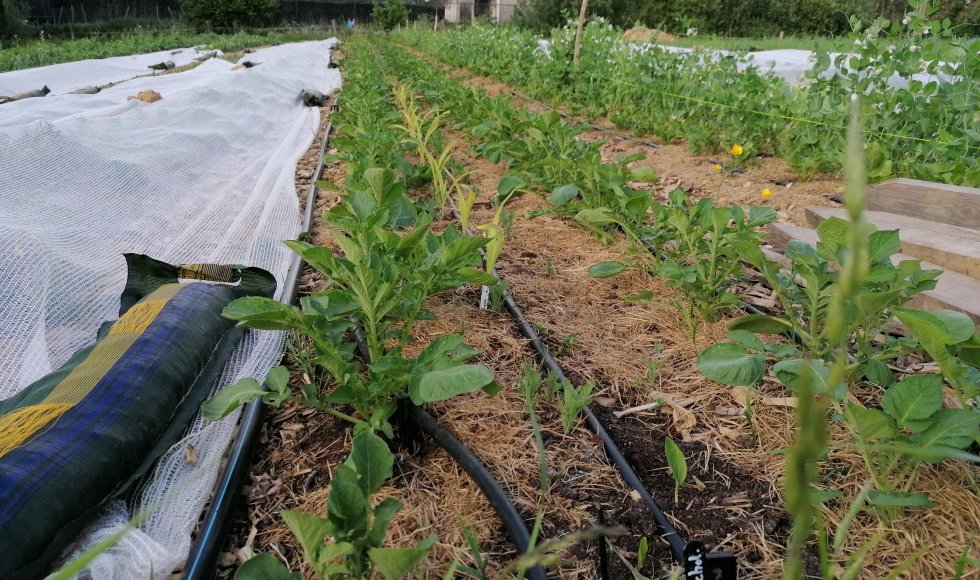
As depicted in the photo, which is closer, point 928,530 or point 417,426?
point 928,530

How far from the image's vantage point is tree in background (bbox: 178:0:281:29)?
79.3 ft

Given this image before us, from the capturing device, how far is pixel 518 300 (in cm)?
227

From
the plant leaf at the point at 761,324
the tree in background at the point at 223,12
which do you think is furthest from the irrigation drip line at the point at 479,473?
the tree in background at the point at 223,12

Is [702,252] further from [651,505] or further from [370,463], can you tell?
[370,463]

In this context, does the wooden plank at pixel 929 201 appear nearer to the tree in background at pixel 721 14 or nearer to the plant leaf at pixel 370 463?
the plant leaf at pixel 370 463

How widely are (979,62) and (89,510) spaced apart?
395 cm

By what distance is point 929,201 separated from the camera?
2.57m

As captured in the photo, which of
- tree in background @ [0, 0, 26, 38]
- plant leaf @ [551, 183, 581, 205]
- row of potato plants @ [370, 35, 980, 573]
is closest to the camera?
row of potato plants @ [370, 35, 980, 573]

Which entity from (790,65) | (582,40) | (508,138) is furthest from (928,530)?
(790,65)

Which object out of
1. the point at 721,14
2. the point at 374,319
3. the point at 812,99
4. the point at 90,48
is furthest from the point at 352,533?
the point at 721,14

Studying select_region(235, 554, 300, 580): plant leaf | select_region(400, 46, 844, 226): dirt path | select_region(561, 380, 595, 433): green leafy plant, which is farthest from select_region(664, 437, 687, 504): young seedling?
select_region(400, 46, 844, 226): dirt path

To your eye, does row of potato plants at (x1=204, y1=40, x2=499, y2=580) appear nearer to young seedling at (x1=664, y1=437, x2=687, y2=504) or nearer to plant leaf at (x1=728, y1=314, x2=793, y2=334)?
young seedling at (x1=664, y1=437, x2=687, y2=504)

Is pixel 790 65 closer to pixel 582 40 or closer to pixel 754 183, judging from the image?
pixel 582 40

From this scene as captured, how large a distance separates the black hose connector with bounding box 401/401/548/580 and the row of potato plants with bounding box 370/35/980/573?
52 centimetres
